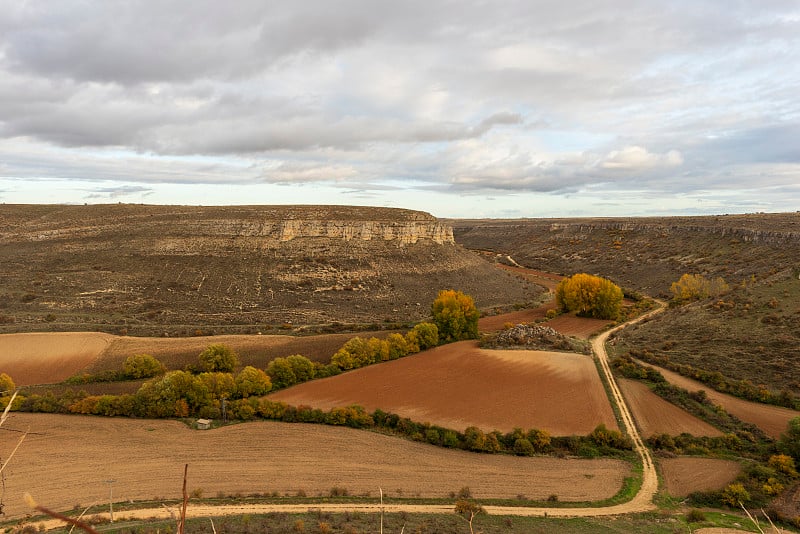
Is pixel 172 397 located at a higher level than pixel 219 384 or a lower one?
lower

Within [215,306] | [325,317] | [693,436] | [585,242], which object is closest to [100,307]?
[215,306]

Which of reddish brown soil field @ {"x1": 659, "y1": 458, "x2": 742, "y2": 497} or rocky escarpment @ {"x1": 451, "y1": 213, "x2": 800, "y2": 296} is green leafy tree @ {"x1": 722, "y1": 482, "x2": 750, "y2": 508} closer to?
reddish brown soil field @ {"x1": 659, "y1": 458, "x2": 742, "y2": 497}

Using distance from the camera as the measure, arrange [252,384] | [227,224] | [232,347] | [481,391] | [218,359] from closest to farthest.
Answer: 1. [252,384]
2. [481,391]
3. [218,359]
4. [232,347]
5. [227,224]

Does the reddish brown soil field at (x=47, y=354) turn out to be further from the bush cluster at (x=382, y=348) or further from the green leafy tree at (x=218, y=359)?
the bush cluster at (x=382, y=348)

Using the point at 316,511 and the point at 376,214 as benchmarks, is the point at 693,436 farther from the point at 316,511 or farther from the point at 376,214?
the point at 376,214

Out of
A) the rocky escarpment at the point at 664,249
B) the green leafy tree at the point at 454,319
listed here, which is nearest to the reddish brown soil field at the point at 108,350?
the green leafy tree at the point at 454,319

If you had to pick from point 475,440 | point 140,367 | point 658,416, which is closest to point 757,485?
point 658,416

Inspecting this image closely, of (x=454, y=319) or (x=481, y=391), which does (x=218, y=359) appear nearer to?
(x=481, y=391)
